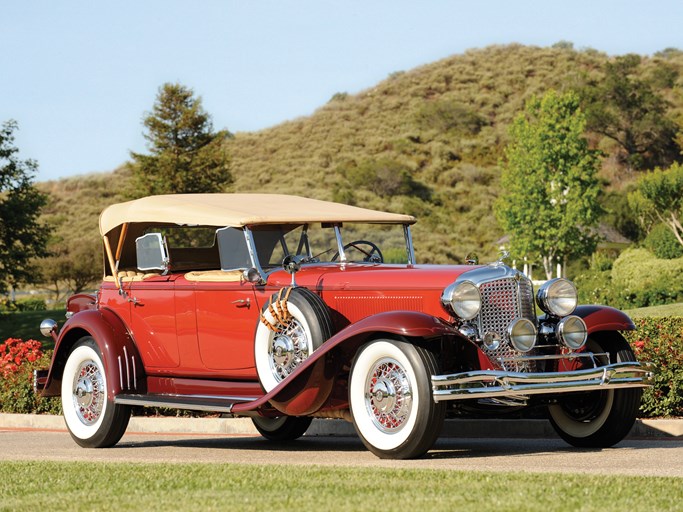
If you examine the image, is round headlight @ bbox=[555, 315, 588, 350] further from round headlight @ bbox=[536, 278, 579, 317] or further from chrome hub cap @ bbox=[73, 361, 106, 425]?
chrome hub cap @ bbox=[73, 361, 106, 425]

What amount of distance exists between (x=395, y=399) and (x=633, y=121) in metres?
70.5

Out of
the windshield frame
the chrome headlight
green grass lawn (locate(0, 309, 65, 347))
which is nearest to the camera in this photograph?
the chrome headlight

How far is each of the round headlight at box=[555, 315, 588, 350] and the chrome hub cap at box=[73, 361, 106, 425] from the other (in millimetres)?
4075

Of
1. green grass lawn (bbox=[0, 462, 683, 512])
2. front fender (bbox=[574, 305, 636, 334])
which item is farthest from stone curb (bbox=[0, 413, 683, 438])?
green grass lawn (bbox=[0, 462, 683, 512])

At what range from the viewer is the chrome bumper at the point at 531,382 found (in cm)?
712

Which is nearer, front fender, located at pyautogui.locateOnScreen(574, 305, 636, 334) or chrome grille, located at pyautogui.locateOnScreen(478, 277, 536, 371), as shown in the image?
chrome grille, located at pyautogui.locateOnScreen(478, 277, 536, 371)

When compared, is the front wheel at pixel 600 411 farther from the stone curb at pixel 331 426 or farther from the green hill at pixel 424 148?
the green hill at pixel 424 148

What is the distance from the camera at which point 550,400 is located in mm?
8102

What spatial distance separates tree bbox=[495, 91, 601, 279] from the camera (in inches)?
1779

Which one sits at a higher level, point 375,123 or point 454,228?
point 375,123

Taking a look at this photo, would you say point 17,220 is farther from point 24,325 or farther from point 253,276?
point 253,276

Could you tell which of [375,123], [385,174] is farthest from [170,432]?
[375,123]

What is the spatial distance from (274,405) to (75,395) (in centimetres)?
268

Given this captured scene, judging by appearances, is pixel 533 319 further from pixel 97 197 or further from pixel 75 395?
pixel 97 197
